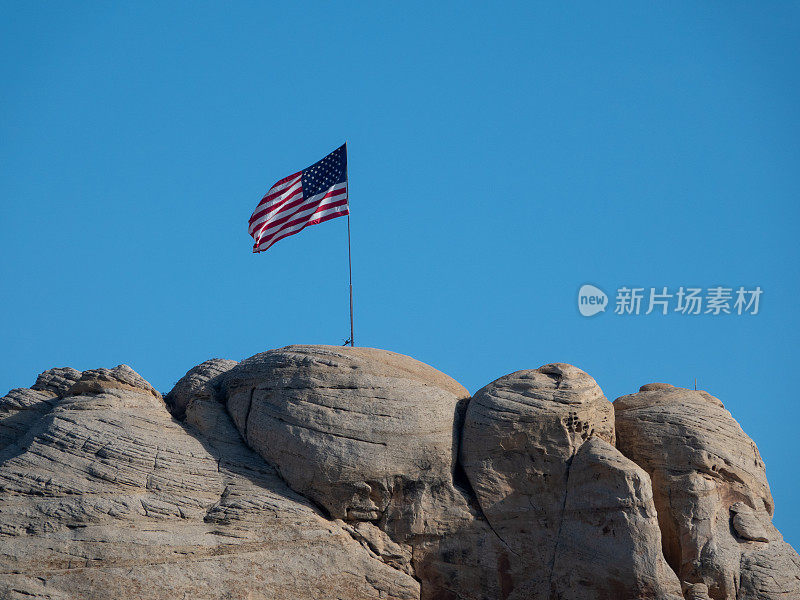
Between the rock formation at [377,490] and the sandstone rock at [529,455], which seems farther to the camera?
the sandstone rock at [529,455]

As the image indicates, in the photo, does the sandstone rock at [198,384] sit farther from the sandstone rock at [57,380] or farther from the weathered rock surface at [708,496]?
the weathered rock surface at [708,496]

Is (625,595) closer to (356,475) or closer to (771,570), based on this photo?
(771,570)

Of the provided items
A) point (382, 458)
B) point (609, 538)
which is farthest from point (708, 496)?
point (382, 458)

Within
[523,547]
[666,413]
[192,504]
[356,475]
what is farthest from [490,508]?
[192,504]

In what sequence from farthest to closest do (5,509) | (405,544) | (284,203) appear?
(284,203)
(405,544)
(5,509)

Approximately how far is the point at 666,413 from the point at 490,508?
554 centimetres

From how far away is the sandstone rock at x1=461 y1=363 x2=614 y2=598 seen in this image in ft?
96.3

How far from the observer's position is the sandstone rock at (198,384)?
32156mm

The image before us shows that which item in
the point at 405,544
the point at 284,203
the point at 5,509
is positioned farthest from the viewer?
the point at 284,203

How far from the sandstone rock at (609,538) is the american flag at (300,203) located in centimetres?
1117

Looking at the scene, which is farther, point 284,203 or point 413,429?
point 284,203

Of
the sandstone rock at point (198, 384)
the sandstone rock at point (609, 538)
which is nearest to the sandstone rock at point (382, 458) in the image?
the sandstone rock at point (198, 384)

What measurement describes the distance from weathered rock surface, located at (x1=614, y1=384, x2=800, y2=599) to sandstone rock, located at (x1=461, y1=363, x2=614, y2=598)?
1.39m

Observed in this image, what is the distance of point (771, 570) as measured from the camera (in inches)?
1142
